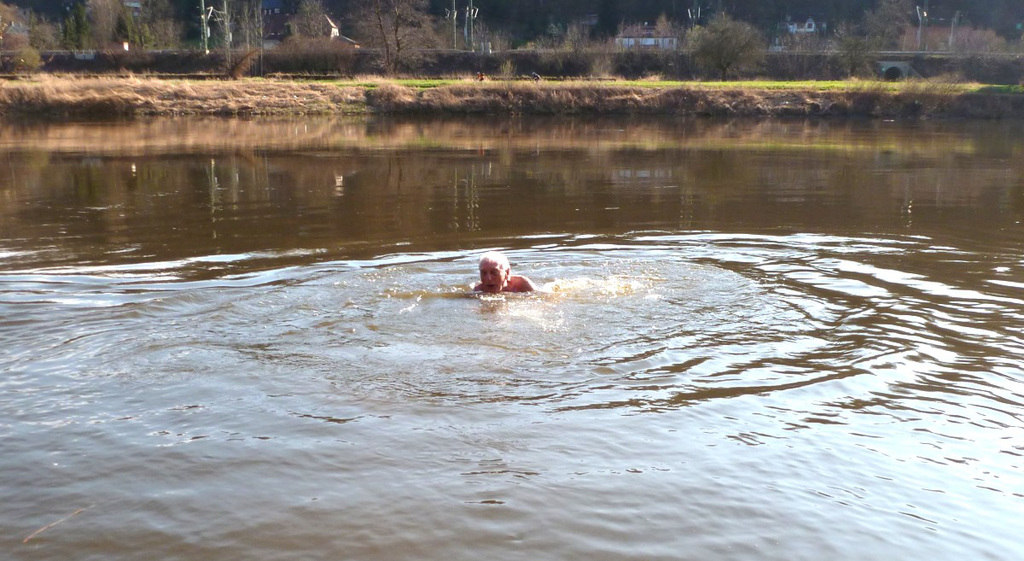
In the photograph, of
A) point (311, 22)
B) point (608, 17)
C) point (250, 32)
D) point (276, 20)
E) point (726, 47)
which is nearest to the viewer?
point (726, 47)

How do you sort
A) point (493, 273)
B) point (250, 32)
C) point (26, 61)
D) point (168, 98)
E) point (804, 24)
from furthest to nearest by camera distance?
point (804, 24) → point (250, 32) → point (26, 61) → point (168, 98) → point (493, 273)

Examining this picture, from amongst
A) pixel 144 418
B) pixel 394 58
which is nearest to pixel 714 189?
pixel 144 418

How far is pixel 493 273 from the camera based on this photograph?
9836 mm

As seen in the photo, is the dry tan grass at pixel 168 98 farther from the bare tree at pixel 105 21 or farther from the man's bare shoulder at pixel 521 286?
the man's bare shoulder at pixel 521 286

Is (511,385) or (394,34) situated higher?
(394,34)

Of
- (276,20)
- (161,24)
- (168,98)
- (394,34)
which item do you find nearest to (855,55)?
(394,34)

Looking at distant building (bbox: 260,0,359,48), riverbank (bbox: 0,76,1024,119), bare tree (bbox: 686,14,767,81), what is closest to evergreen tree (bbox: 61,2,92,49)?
distant building (bbox: 260,0,359,48)

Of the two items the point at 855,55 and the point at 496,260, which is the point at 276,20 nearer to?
the point at 855,55

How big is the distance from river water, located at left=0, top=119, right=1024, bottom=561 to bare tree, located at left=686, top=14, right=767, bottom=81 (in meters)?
49.4

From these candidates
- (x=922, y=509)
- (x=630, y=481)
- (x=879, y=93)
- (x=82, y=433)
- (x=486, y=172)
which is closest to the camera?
(x=922, y=509)

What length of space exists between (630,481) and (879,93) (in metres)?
51.9

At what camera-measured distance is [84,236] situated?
13609mm

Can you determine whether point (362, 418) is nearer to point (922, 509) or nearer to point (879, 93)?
point (922, 509)

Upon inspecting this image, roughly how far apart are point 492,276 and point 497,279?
7cm
